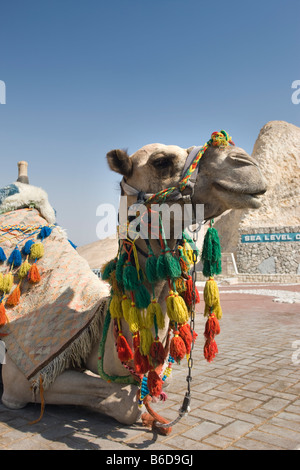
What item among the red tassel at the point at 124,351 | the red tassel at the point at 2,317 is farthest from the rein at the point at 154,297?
the red tassel at the point at 2,317

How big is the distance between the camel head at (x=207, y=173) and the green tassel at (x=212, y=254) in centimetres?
19

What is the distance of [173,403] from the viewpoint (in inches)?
132

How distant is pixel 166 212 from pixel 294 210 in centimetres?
3327

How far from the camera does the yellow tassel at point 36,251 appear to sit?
3619mm

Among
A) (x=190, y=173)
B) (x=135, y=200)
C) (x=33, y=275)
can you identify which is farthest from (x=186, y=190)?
(x=33, y=275)

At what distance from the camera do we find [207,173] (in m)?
2.22

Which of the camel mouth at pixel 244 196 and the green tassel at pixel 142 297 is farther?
the green tassel at pixel 142 297

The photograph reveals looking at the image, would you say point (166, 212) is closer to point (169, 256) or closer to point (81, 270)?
point (169, 256)

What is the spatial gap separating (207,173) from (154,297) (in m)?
0.85

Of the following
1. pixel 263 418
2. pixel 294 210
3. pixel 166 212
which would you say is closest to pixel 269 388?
pixel 263 418

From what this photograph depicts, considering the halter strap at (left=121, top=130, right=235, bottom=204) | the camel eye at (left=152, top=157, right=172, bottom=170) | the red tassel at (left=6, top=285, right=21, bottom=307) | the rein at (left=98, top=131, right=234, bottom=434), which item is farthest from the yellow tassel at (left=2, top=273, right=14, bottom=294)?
the camel eye at (left=152, top=157, right=172, bottom=170)

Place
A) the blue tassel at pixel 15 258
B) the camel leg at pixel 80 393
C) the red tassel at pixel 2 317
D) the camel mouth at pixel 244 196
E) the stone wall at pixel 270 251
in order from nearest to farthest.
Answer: the camel mouth at pixel 244 196, the camel leg at pixel 80 393, the red tassel at pixel 2 317, the blue tassel at pixel 15 258, the stone wall at pixel 270 251

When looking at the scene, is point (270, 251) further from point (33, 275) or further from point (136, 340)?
point (136, 340)

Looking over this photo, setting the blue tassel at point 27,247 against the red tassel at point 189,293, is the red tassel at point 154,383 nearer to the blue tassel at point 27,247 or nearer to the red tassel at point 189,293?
the red tassel at point 189,293
